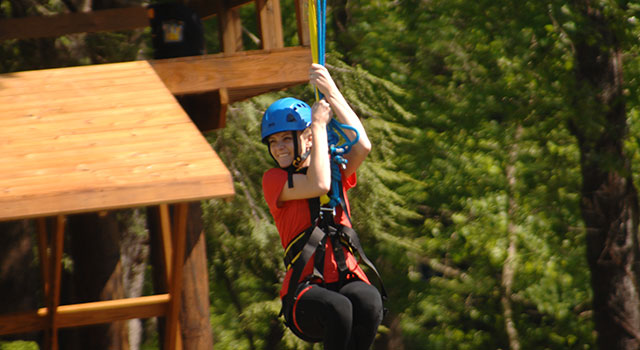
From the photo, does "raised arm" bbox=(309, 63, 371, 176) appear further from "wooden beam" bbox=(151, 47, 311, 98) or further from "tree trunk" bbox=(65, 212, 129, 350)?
"tree trunk" bbox=(65, 212, 129, 350)

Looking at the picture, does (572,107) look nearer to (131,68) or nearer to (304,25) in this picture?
(304,25)

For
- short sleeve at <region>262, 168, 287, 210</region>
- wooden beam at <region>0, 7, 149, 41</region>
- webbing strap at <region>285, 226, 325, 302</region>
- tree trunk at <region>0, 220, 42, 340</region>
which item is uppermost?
wooden beam at <region>0, 7, 149, 41</region>

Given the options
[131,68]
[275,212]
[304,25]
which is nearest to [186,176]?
[275,212]

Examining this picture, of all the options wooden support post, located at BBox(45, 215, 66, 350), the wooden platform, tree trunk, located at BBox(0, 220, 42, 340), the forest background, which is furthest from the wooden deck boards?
tree trunk, located at BBox(0, 220, 42, 340)

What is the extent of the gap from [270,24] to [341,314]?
Answer: 3505mm

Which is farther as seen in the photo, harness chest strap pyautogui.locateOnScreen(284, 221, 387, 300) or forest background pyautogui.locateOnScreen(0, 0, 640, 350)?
forest background pyautogui.locateOnScreen(0, 0, 640, 350)

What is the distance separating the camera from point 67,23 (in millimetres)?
7895

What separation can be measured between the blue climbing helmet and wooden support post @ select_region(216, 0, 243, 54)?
2.53 m

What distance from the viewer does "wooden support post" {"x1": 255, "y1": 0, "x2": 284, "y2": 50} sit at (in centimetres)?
707

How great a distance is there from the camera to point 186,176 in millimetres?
4043

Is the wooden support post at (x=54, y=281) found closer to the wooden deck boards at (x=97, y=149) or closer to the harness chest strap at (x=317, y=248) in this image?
the wooden deck boards at (x=97, y=149)

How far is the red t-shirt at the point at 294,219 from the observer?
4.36 m

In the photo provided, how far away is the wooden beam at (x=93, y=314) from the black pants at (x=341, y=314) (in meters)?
1.86

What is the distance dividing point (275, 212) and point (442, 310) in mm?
12964
